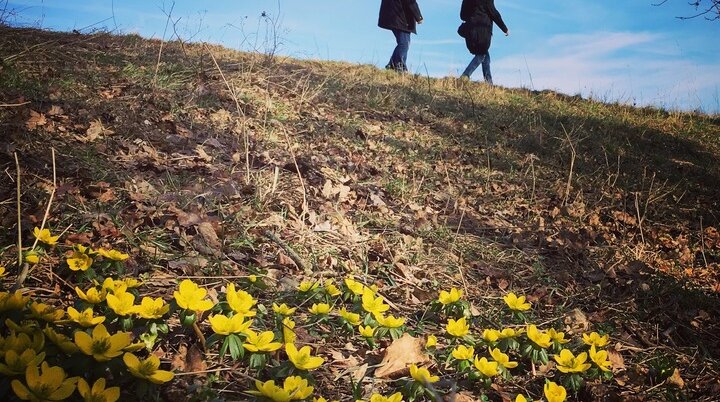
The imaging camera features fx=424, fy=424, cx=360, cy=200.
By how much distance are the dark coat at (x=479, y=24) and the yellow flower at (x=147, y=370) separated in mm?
10123

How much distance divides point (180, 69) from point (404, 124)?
8.89 feet

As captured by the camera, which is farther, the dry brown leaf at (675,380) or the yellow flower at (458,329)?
the dry brown leaf at (675,380)

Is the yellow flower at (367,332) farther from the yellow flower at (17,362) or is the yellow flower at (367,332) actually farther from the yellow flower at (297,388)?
the yellow flower at (17,362)

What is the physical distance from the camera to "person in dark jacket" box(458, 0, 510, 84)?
981 centimetres

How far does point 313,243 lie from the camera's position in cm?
238

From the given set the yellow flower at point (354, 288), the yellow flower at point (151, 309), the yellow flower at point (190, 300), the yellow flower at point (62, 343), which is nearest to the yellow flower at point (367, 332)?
the yellow flower at point (354, 288)

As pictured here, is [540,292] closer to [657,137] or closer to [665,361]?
[665,361]

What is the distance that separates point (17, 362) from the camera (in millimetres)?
979

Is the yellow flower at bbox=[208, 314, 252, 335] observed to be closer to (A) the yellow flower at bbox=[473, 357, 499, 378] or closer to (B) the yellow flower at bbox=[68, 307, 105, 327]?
(B) the yellow flower at bbox=[68, 307, 105, 327]

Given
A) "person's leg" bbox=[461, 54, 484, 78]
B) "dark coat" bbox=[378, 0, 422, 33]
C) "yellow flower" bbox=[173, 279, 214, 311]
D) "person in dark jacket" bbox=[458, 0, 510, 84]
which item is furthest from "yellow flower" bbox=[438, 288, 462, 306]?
"dark coat" bbox=[378, 0, 422, 33]

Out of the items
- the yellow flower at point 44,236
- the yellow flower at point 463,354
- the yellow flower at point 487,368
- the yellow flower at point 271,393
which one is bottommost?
the yellow flower at point 487,368

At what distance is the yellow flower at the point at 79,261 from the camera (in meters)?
1.55


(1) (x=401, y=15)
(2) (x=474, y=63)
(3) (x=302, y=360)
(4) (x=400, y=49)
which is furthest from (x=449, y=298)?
(1) (x=401, y=15)

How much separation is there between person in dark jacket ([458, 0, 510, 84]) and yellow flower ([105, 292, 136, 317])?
30.9 ft
